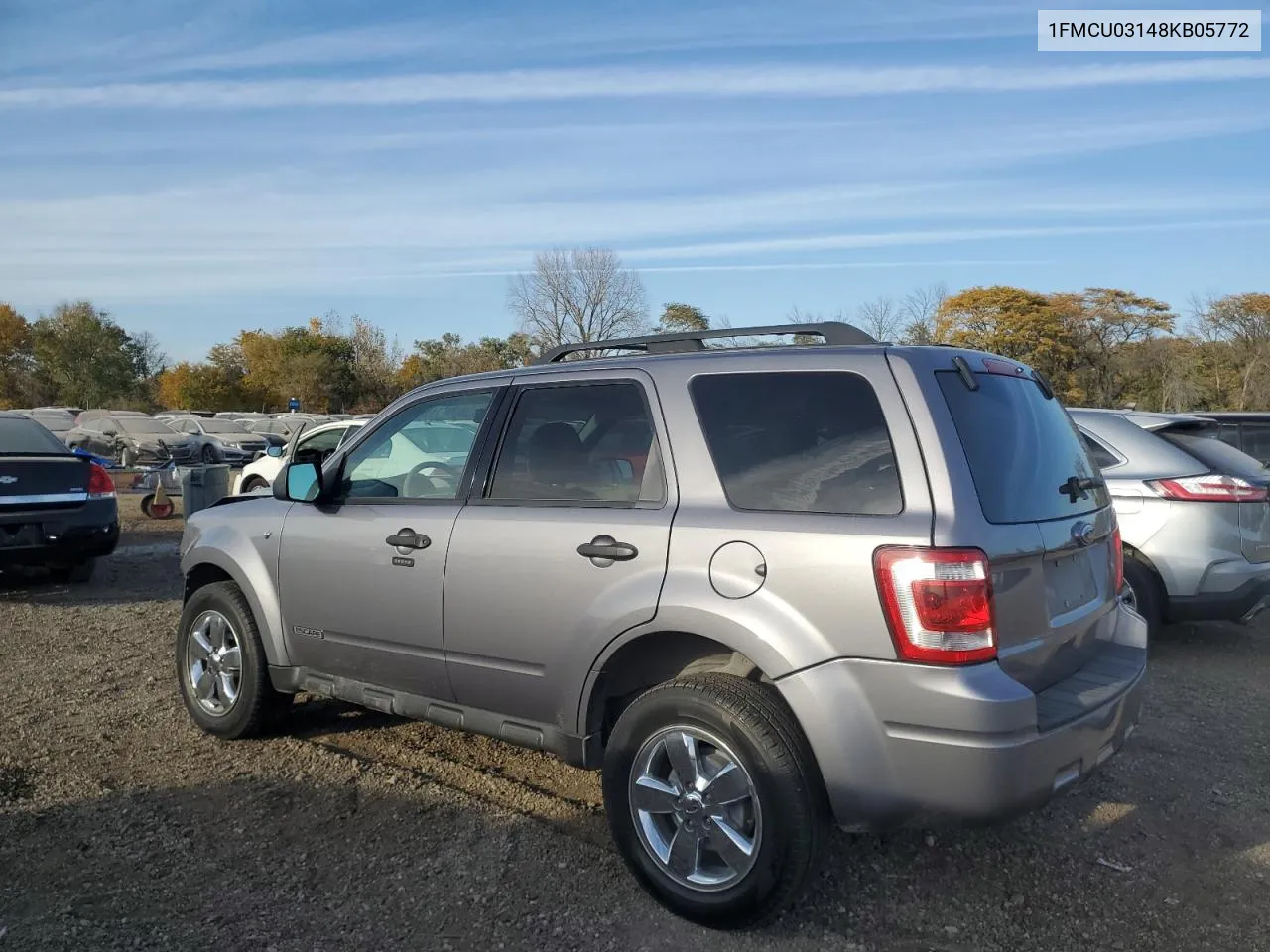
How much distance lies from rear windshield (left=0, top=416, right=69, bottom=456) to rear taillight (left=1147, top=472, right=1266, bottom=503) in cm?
870

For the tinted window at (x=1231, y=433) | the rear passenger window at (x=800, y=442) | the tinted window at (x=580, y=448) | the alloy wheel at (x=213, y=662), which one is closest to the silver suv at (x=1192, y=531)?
the tinted window at (x=1231, y=433)

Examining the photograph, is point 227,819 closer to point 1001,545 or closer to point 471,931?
point 471,931

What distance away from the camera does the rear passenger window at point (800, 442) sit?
10.2 ft

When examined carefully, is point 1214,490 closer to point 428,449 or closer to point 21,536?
point 428,449

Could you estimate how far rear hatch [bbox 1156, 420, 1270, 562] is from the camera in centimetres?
628

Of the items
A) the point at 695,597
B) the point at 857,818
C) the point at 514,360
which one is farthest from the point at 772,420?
the point at 514,360

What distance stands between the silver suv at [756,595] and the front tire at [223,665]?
68cm

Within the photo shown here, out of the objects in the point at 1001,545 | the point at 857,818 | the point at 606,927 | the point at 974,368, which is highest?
the point at 974,368

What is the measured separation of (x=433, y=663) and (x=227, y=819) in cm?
105

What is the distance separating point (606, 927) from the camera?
327 cm

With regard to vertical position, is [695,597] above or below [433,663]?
above

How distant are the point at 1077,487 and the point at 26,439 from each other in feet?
28.9

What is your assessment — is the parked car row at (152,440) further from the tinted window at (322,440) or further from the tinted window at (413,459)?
the tinted window at (413,459)

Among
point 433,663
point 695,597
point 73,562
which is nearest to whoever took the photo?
point 695,597
